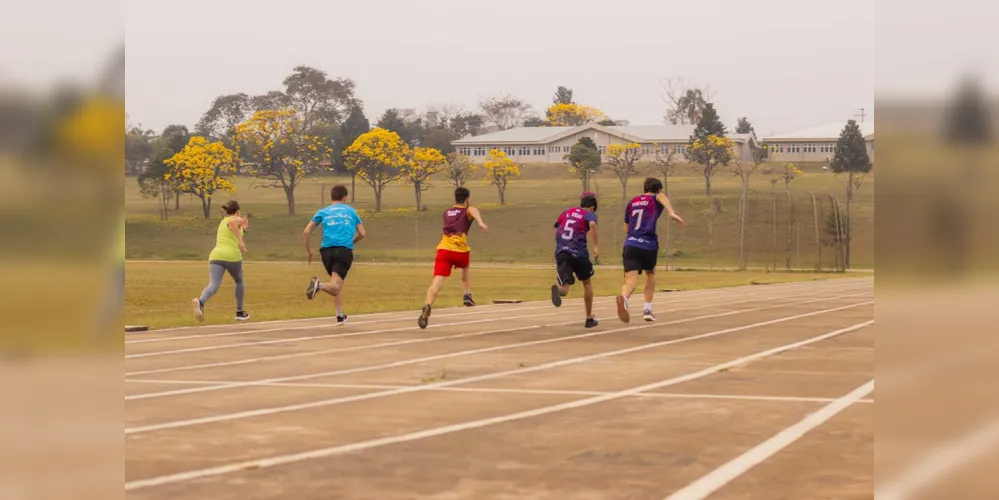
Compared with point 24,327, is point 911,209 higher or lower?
higher

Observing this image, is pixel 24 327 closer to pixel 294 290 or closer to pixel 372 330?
pixel 372 330

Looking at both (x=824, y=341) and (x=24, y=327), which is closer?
(x=24, y=327)

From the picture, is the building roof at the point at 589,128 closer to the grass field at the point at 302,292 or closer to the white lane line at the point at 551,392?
the grass field at the point at 302,292

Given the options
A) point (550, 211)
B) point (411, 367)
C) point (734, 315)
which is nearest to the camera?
point (411, 367)

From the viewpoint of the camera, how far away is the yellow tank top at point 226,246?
18.1m

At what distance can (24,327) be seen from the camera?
216 cm

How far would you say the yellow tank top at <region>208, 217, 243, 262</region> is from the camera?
18062 mm

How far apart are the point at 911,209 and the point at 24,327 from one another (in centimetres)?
141

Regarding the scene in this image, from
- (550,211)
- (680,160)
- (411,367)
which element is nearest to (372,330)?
(411,367)

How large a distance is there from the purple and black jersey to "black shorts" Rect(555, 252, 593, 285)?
2.5 inches

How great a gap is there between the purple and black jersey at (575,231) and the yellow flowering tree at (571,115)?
387 ft

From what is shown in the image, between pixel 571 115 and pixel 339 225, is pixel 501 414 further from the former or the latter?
pixel 571 115

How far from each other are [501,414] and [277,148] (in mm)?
78045

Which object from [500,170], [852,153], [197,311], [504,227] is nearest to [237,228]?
[197,311]
